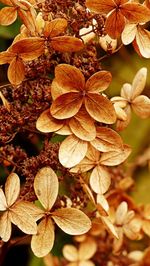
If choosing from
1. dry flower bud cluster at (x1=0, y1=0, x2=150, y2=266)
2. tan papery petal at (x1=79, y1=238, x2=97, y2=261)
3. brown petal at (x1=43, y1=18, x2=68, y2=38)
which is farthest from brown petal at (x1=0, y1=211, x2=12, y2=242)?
tan papery petal at (x1=79, y1=238, x2=97, y2=261)

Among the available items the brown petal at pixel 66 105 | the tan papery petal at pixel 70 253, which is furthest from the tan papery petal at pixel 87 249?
the brown petal at pixel 66 105

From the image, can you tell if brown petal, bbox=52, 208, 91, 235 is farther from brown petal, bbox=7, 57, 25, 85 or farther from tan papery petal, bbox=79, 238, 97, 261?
tan papery petal, bbox=79, 238, 97, 261

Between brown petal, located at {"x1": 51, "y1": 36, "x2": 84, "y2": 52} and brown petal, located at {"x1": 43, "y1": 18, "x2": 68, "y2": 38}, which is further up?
brown petal, located at {"x1": 43, "y1": 18, "x2": 68, "y2": 38}

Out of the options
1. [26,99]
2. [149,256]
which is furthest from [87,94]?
[149,256]

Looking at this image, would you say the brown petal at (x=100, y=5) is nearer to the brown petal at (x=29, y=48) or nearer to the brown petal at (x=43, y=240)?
the brown petal at (x=29, y=48)

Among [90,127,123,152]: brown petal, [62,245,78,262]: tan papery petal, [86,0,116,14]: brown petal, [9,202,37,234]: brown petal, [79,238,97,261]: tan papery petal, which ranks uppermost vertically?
[86,0,116,14]: brown petal

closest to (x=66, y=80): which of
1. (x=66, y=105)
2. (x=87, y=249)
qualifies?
(x=66, y=105)

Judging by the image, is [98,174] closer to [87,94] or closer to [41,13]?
[87,94]
